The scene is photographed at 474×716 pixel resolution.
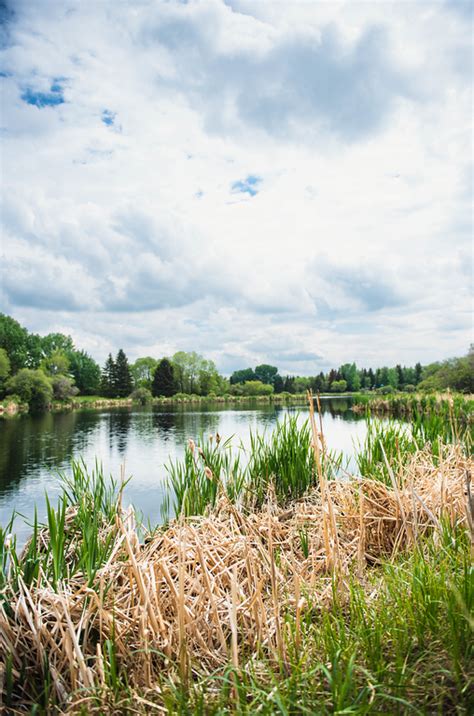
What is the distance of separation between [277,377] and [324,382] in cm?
1831

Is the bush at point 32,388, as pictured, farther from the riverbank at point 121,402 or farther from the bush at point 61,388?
the bush at point 61,388

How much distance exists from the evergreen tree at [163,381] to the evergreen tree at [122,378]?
194 inches

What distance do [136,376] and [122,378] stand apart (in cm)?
1553

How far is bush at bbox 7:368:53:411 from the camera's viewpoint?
2274 inches

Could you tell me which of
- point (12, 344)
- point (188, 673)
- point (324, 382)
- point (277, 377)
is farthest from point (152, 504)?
point (277, 377)

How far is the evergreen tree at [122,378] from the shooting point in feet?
262

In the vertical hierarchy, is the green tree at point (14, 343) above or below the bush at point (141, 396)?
above

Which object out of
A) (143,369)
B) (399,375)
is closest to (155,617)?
(143,369)

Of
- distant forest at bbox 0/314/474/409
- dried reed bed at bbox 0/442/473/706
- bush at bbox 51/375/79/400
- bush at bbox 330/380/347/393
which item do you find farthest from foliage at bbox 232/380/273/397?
dried reed bed at bbox 0/442/473/706

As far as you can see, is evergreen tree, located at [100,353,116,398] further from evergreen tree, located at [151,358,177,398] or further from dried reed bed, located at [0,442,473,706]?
dried reed bed, located at [0,442,473,706]

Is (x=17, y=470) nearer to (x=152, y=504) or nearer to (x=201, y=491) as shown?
(x=152, y=504)

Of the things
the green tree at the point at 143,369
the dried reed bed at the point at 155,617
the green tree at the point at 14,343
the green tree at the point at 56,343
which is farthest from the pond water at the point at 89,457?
the green tree at the point at 143,369

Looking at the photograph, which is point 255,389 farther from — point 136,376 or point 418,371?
point 418,371

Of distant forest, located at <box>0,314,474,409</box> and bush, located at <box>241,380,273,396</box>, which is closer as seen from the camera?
distant forest, located at <box>0,314,474,409</box>
